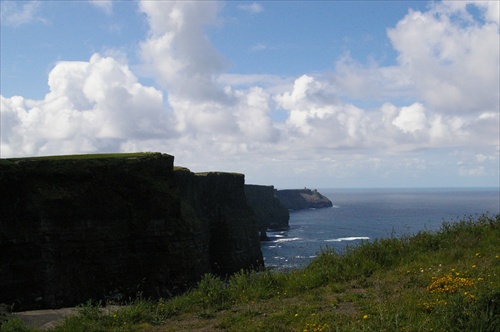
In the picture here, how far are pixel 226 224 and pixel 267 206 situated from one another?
64421mm

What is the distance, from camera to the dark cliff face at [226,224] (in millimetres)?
66812

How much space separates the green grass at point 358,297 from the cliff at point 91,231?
98.3ft

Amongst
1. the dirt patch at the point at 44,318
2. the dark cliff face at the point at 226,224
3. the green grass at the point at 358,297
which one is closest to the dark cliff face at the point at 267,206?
the dark cliff face at the point at 226,224

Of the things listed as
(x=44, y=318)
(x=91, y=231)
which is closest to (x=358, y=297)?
(x=44, y=318)

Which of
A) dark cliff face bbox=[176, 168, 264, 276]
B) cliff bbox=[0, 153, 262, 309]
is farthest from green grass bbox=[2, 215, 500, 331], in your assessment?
dark cliff face bbox=[176, 168, 264, 276]

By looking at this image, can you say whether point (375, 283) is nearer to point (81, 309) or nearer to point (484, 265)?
point (484, 265)

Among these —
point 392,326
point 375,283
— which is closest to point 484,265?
point 375,283

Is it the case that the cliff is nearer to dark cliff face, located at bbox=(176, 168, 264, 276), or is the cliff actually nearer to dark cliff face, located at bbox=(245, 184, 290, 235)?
dark cliff face, located at bbox=(176, 168, 264, 276)

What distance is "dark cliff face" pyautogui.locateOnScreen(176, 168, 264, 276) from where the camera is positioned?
66.8 metres

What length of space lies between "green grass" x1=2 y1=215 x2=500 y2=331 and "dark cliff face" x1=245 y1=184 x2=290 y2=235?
359 ft

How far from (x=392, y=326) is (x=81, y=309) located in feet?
24.7

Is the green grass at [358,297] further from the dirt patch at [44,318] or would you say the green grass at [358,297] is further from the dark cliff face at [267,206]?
the dark cliff face at [267,206]

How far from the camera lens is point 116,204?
45062 mm

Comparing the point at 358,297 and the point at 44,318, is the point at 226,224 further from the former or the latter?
the point at 358,297
